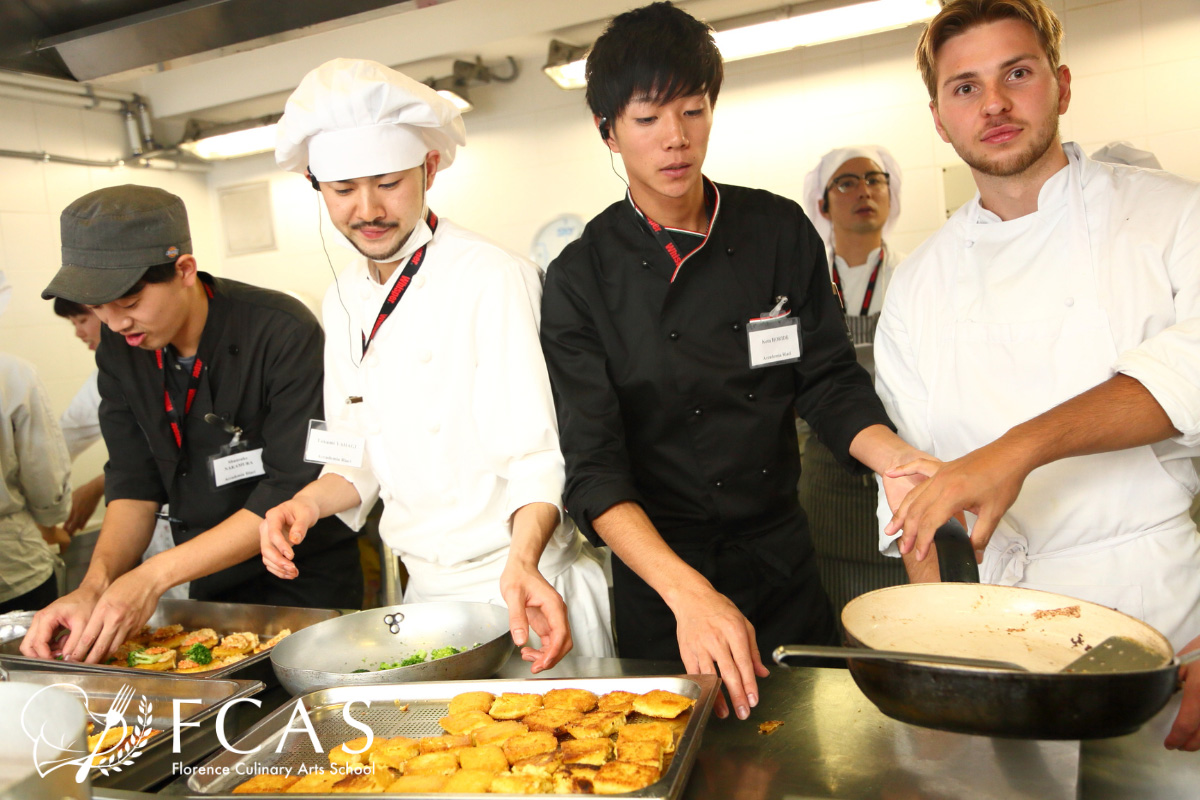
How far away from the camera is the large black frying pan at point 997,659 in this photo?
29.7 inches

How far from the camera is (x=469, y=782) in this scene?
3.15 feet

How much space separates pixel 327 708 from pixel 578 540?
68 centimetres

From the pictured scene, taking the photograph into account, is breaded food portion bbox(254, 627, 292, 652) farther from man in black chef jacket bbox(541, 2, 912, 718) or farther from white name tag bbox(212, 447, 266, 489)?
man in black chef jacket bbox(541, 2, 912, 718)

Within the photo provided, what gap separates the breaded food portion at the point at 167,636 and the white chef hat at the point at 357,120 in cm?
95

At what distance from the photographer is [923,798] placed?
94 centimetres

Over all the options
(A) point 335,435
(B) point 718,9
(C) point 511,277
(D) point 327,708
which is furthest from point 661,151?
(B) point 718,9

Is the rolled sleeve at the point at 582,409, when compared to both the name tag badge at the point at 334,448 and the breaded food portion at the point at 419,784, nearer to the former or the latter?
the name tag badge at the point at 334,448

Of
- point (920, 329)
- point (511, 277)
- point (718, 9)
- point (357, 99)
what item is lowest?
point (920, 329)

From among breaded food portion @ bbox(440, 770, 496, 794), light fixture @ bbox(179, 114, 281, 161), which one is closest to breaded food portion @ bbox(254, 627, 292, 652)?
breaded food portion @ bbox(440, 770, 496, 794)

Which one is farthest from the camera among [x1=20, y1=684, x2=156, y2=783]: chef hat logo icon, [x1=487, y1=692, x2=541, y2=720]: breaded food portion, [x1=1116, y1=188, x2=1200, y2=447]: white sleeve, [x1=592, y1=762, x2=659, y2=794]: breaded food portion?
[x1=1116, y1=188, x2=1200, y2=447]: white sleeve

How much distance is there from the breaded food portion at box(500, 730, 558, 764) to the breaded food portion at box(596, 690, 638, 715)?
89 mm

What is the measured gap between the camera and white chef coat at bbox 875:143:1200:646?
4.64ft

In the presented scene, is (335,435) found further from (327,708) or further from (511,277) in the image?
(327,708)

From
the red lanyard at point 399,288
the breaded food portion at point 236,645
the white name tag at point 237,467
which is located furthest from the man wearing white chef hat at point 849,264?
the breaded food portion at point 236,645
